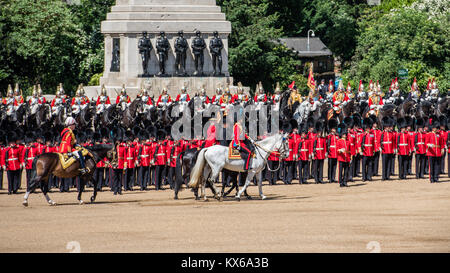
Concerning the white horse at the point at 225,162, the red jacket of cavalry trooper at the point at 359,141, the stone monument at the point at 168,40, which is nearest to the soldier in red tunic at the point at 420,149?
the red jacket of cavalry trooper at the point at 359,141

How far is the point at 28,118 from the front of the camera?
1427 inches

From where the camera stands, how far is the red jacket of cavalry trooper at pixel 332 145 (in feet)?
94.1

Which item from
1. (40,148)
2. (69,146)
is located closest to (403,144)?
(69,146)

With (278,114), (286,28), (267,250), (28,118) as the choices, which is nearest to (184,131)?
(278,114)

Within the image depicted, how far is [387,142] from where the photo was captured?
29250 millimetres

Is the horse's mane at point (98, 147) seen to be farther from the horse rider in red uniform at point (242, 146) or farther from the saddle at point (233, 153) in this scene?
the horse rider in red uniform at point (242, 146)

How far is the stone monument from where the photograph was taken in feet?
137

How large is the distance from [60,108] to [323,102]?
9824 millimetres

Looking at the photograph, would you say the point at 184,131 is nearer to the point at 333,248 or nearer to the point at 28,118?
the point at 28,118

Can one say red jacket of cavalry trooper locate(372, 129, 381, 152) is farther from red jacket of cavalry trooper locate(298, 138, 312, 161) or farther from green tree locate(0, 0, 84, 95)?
green tree locate(0, 0, 84, 95)

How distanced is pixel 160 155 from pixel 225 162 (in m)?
4.17

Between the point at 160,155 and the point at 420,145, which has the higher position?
the point at 420,145

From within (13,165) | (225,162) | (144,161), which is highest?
(225,162)

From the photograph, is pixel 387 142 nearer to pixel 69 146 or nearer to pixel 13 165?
pixel 69 146
